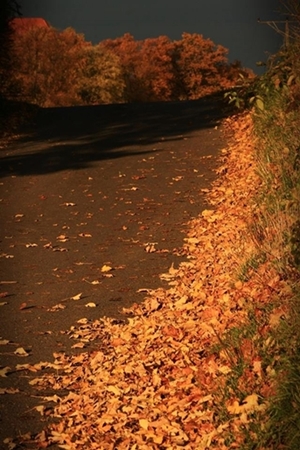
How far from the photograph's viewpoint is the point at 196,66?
64000 millimetres

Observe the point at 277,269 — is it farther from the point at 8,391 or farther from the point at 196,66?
the point at 196,66

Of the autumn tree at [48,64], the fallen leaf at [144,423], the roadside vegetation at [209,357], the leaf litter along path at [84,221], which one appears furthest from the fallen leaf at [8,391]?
the autumn tree at [48,64]

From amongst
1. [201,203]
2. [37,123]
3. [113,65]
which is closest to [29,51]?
[113,65]

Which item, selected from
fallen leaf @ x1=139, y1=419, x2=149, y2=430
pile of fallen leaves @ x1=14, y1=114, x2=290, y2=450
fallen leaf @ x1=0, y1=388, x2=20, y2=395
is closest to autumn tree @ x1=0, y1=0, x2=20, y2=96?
pile of fallen leaves @ x1=14, y1=114, x2=290, y2=450

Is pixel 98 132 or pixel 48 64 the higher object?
pixel 98 132

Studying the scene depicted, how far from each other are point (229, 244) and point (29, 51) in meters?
45.6

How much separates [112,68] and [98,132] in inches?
1496

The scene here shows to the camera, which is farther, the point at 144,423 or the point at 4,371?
the point at 4,371

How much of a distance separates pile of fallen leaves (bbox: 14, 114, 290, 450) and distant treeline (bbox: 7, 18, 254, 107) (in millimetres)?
35429

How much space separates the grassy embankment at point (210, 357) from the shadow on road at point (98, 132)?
753cm

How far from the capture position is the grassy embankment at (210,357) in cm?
521

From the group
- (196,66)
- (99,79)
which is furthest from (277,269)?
(196,66)

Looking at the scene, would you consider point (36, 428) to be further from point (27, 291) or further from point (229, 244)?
point (229, 244)

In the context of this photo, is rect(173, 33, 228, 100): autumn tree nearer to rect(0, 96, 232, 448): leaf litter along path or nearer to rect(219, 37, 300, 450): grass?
rect(0, 96, 232, 448): leaf litter along path
